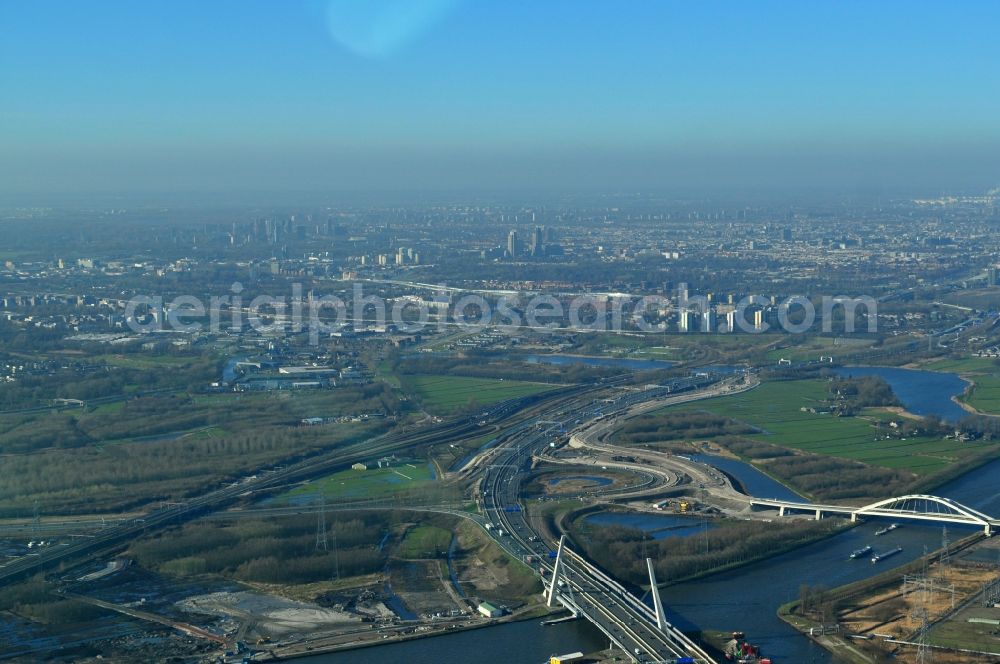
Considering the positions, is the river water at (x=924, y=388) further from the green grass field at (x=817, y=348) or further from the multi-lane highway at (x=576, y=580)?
the multi-lane highway at (x=576, y=580)

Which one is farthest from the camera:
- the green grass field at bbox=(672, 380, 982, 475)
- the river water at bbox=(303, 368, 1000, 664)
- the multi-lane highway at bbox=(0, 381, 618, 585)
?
the green grass field at bbox=(672, 380, 982, 475)

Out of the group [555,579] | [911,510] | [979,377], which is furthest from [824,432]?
[555,579]

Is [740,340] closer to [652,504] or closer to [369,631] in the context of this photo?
[652,504]

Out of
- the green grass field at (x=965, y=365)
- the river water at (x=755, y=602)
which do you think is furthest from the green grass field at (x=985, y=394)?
the river water at (x=755, y=602)

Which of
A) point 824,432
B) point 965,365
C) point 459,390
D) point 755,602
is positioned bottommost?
point 755,602

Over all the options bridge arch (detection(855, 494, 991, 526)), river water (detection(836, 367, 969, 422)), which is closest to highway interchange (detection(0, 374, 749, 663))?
bridge arch (detection(855, 494, 991, 526))

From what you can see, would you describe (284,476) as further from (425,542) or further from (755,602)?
(755,602)

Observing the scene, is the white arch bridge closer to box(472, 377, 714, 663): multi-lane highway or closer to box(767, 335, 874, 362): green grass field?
box(472, 377, 714, 663): multi-lane highway
